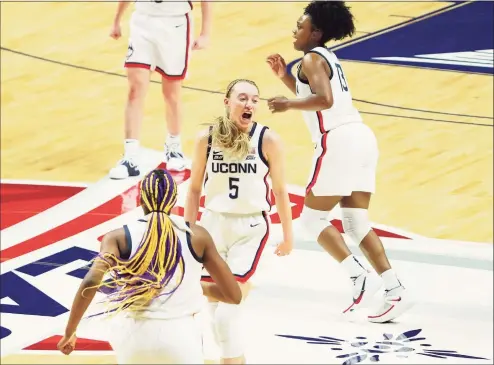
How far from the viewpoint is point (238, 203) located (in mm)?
6242

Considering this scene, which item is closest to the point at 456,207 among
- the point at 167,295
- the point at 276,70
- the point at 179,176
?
the point at 179,176

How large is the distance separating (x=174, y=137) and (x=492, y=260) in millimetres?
2741

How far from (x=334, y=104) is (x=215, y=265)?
2.39 metres

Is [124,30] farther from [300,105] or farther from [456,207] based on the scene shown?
[300,105]

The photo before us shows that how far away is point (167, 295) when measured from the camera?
4816mm

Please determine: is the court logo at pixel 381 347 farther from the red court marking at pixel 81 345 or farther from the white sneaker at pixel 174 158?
the white sneaker at pixel 174 158

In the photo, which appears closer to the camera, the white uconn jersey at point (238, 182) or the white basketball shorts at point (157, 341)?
the white basketball shorts at point (157, 341)

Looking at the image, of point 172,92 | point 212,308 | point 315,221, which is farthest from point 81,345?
point 172,92

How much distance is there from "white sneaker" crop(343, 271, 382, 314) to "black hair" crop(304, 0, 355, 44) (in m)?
1.28

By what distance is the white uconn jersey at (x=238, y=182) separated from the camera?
20.5 feet

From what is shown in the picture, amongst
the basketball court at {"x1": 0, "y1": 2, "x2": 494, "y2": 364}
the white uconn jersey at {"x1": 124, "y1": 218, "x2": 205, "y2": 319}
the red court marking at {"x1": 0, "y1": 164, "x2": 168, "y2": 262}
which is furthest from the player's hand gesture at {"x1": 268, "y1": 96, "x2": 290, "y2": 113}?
the red court marking at {"x1": 0, "y1": 164, "x2": 168, "y2": 262}

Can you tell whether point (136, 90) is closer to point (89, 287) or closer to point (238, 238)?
point (238, 238)

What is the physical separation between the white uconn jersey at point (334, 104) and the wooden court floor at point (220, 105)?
1809 mm

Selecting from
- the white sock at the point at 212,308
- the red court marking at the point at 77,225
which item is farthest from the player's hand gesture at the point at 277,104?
the red court marking at the point at 77,225
